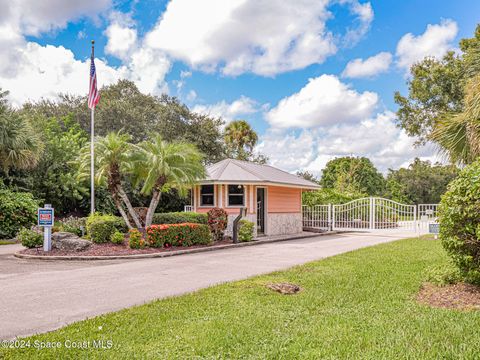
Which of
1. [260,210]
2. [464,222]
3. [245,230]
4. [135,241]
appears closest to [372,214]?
[260,210]

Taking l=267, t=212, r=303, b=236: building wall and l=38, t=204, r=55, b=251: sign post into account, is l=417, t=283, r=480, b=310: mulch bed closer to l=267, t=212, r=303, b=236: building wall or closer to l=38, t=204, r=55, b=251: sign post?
l=38, t=204, r=55, b=251: sign post

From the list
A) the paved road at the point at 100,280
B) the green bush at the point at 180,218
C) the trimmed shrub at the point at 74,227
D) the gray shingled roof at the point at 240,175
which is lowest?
the paved road at the point at 100,280

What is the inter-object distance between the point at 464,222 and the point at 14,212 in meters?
16.1

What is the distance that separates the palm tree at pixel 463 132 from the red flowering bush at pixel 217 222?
8681mm

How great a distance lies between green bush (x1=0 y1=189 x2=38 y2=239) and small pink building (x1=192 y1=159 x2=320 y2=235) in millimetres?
6810

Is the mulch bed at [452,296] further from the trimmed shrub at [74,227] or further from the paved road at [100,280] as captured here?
the trimmed shrub at [74,227]

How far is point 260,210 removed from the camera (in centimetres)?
1866

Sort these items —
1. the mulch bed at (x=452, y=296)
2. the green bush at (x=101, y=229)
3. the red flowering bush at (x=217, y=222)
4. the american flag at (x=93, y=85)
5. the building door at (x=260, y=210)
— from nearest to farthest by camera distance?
1. the mulch bed at (x=452, y=296)
2. the green bush at (x=101, y=229)
3. the red flowering bush at (x=217, y=222)
4. the american flag at (x=93, y=85)
5. the building door at (x=260, y=210)

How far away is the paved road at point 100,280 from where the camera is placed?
545cm

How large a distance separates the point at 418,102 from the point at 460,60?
3190 millimetres

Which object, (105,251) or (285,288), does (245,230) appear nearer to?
(105,251)

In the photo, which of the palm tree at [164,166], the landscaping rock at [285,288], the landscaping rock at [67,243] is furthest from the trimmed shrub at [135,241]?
the landscaping rock at [285,288]

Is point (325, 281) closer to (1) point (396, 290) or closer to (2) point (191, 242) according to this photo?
(1) point (396, 290)

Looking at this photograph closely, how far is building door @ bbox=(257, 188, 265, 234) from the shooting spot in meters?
18.4
